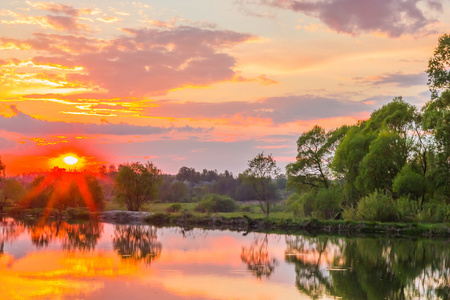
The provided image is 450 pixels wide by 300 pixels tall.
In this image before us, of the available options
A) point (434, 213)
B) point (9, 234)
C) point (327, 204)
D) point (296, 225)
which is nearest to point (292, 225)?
point (296, 225)

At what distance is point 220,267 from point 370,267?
6462 millimetres

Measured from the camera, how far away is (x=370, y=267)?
22422 mm

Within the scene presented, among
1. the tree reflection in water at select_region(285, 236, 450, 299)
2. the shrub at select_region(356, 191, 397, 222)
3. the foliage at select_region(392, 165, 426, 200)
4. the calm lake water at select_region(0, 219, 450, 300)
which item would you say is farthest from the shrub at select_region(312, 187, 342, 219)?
the tree reflection in water at select_region(285, 236, 450, 299)

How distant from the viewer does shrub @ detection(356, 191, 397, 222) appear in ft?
126

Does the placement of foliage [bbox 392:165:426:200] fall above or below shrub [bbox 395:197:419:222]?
above

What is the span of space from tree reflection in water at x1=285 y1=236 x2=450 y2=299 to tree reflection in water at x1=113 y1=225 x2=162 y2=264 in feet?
22.6

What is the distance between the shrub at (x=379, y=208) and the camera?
126 feet

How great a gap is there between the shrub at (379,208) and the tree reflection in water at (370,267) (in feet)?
18.1

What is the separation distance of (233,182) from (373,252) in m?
94.0

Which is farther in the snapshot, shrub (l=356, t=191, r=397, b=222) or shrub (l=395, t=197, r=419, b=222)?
shrub (l=356, t=191, r=397, b=222)

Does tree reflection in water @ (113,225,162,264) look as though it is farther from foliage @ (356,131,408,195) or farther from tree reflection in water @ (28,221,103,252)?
foliage @ (356,131,408,195)

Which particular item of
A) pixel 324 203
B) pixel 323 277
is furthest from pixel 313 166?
pixel 323 277

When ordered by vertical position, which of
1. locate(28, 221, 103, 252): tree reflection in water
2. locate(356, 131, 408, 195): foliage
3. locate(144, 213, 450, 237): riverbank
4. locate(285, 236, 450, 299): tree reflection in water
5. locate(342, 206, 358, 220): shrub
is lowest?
locate(285, 236, 450, 299): tree reflection in water

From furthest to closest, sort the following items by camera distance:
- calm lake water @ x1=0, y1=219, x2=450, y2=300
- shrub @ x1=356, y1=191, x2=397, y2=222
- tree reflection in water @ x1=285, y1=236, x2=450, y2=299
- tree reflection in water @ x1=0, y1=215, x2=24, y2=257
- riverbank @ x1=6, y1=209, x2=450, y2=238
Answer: shrub @ x1=356, y1=191, x2=397, y2=222 → riverbank @ x1=6, y1=209, x2=450, y2=238 → tree reflection in water @ x1=0, y1=215, x2=24, y2=257 → tree reflection in water @ x1=285, y1=236, x2=450, y2=299 → calm lake water @ x1=0, y1=219, x2=450, y2=300
